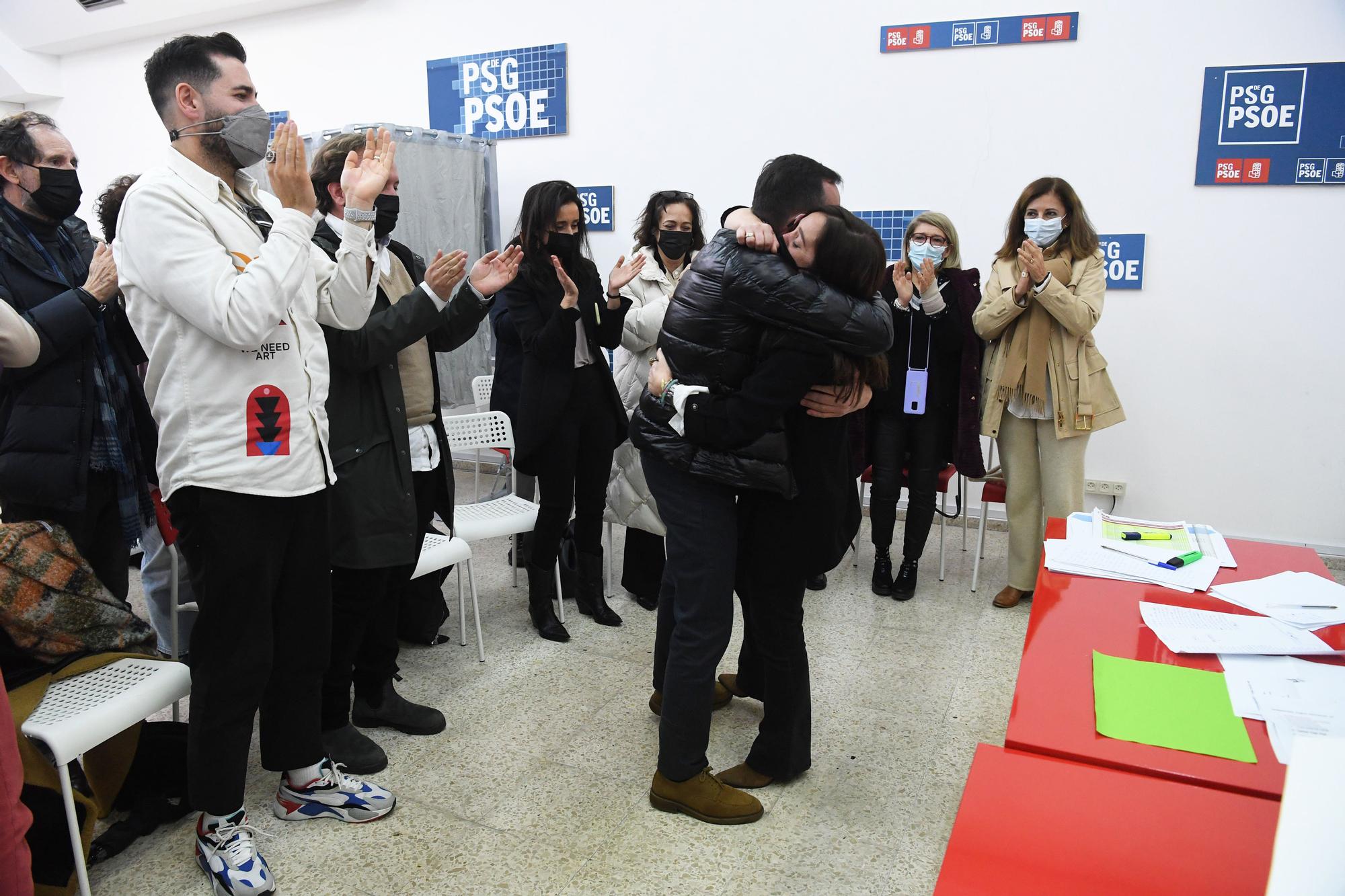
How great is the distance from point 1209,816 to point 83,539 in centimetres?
266

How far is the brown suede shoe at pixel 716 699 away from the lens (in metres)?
2.73

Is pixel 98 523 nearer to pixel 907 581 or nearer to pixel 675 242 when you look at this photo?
pixel 675 242

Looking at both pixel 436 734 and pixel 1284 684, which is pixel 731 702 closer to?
pixel 436 734

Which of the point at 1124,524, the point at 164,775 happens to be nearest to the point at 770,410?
the point at 1124,524

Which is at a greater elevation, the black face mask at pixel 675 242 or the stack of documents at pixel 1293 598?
the black face mask at pixel 675 242

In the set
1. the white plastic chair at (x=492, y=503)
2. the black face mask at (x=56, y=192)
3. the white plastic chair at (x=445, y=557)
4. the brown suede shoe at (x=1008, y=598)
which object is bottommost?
the brown suede shoe at (x=1008, y=598)

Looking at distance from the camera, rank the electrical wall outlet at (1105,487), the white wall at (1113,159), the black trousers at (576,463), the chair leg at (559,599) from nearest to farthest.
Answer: the black trousers at (576,463) < the chair leg at (559,599) < the white wall at (1113,159) < the electrical wall outlet at (1105,487)

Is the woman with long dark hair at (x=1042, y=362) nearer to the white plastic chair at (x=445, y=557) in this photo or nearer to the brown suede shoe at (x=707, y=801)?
the brown suede shoe at (x=707, y=801)

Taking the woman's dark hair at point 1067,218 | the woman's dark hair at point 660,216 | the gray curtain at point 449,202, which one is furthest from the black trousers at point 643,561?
the gray curtain at point 449,202

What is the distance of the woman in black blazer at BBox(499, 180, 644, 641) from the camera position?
3090 millimetres

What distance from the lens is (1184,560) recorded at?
6.51 ft

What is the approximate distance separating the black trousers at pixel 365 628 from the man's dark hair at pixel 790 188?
1.16 m

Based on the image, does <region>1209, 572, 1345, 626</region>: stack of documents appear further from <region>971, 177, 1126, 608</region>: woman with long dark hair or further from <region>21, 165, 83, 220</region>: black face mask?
<region>21, 165, 83, 220</region>: black face mask

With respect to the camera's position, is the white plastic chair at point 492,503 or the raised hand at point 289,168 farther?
the white plastic chair at point 492,503
